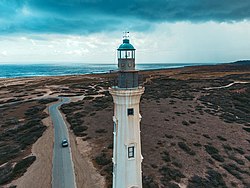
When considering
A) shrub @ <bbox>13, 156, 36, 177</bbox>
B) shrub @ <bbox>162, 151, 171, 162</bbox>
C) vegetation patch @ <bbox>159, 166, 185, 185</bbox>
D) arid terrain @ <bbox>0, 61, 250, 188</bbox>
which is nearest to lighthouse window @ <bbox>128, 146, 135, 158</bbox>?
arid terrain @ <bbox>0, 61, 250, 188</bbox>

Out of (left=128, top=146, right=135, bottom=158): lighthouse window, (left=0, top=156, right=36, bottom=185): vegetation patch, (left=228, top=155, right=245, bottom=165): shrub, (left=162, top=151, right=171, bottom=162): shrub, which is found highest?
(left=128, top=146, right=135, bottom=158): lighthouse window

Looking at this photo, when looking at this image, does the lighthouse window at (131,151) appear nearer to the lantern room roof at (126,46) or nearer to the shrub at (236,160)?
the lantern room roof at (126,46)

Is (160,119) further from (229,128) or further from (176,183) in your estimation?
(176,183)

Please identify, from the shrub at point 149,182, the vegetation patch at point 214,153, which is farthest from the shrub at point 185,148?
the shrub at point 149,182

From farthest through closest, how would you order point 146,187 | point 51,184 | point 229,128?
point 229,128 → point 51,184 → point 146,187

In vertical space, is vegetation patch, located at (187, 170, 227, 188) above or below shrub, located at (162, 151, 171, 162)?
below

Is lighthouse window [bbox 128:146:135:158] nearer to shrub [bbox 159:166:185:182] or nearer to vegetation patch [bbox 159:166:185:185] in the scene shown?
vegetation patch [bbox 159:166:185:185]

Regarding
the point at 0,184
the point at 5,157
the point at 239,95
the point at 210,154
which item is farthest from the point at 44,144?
the point at 239,95
